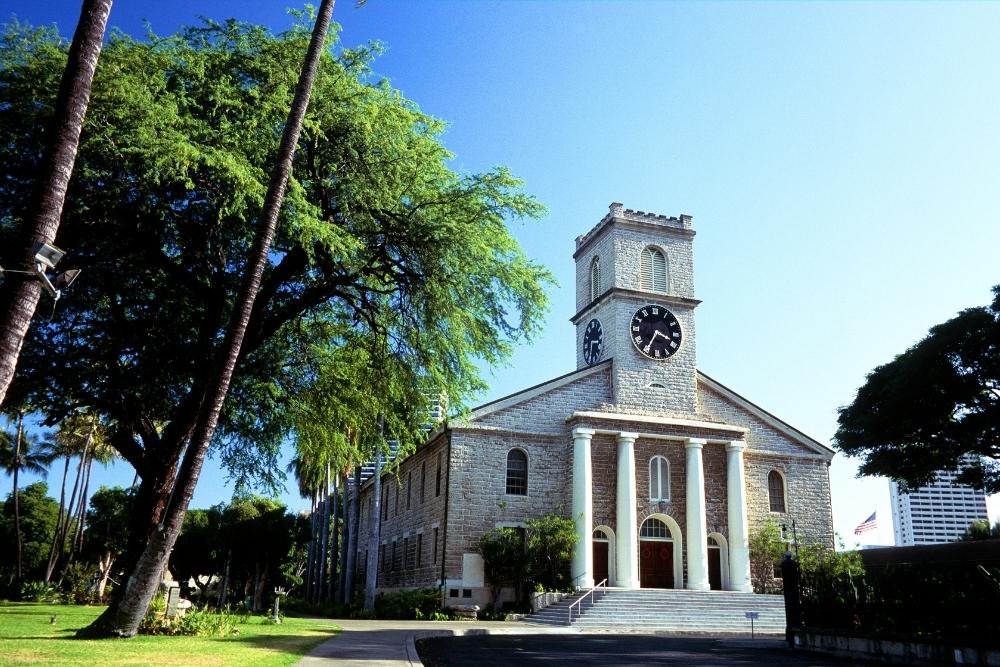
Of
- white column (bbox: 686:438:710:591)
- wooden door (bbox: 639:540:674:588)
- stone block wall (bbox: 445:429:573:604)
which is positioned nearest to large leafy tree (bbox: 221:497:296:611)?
stone block wall (bbox: 445:429:573:604)

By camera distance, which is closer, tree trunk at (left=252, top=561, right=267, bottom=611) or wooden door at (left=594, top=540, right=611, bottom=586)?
wooden door at (left=594, top=540, right=611, bottom=586)

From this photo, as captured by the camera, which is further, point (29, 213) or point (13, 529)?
point (13, 529)

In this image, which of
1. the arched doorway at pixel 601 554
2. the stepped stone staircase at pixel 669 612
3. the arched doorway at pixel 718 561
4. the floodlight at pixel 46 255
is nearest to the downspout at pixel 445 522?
the stepped stone staircase at pixel 669 612

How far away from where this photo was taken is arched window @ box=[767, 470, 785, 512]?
122ft

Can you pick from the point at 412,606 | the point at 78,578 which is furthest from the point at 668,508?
the point at 78,578

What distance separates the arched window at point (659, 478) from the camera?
3494 cm

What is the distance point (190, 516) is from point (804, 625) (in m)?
51.1

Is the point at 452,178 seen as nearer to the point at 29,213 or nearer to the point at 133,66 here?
the point at 133,66

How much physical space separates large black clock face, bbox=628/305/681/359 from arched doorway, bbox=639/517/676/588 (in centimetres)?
779

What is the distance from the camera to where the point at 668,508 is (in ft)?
114

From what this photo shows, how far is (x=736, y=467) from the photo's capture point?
1390 inches

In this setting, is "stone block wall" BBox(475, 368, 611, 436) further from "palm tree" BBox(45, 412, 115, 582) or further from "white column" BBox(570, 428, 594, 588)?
"palm tree" BBox(45, 412, 115, 582)

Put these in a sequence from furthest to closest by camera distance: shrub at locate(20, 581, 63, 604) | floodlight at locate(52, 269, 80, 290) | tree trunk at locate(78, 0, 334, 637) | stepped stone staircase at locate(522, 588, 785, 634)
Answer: shrub at locate(20, 581, 63, 604) → stepped stone staircase at locate(522, 588, 785, 634) → tree trunk at locate(78, 0, 334, 637) → floodlight at locate(52, 269, 80, 290)

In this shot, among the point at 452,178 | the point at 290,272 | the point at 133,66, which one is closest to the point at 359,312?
the point at 290,272
